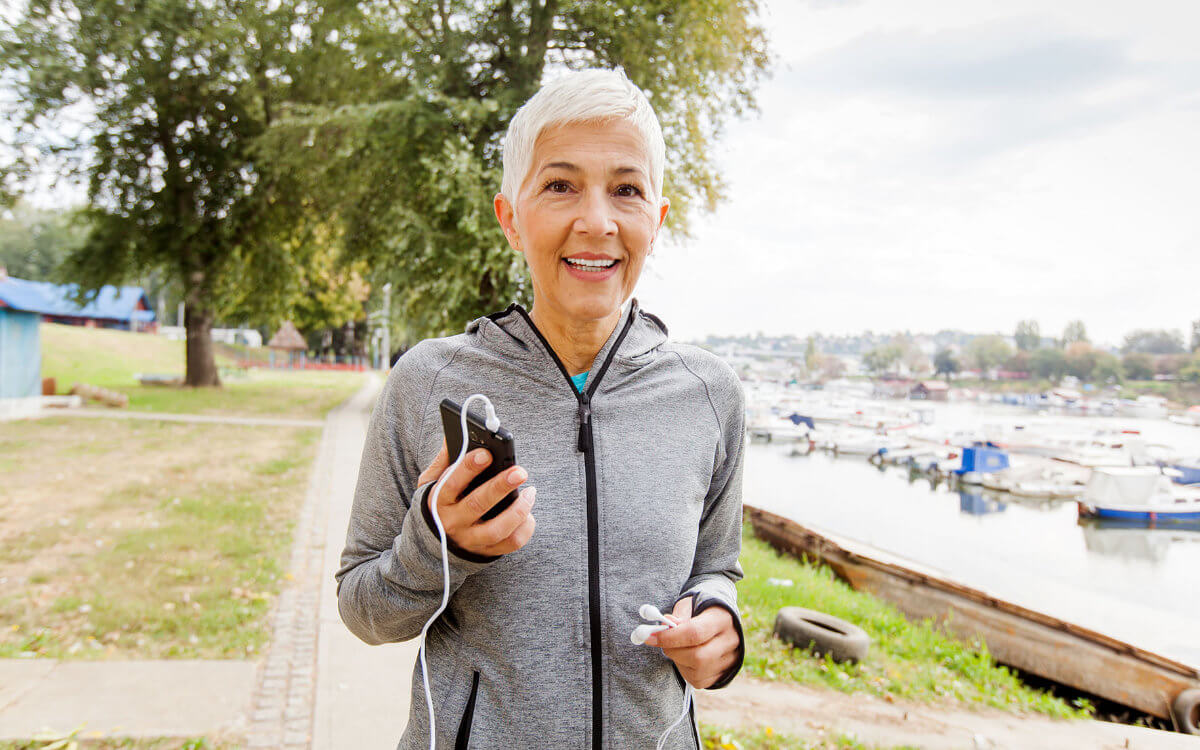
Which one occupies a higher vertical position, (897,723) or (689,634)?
(689,634)

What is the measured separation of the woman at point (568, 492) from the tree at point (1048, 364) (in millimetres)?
67849

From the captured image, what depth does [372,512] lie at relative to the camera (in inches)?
56.5

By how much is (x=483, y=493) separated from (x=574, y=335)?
1.84 feet

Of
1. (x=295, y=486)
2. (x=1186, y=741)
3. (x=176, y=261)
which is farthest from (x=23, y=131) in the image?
(x=1186, y=741)

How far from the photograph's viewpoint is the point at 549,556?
54.4 inches

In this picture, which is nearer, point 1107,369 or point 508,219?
point 508,219

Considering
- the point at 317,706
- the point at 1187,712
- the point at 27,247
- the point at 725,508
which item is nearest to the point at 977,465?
the point at 1187,712

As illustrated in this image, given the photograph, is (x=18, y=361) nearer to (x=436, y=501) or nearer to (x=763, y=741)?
(x=763, y=741)

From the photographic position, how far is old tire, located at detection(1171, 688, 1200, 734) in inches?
236

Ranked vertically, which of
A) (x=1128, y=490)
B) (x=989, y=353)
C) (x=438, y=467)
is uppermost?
(x=989, y=353)

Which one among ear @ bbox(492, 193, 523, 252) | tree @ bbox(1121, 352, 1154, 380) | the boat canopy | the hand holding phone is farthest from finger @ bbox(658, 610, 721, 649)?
tree @ bbox(1121, 352, 1154, 380)

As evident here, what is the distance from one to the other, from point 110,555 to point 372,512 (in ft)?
22.5

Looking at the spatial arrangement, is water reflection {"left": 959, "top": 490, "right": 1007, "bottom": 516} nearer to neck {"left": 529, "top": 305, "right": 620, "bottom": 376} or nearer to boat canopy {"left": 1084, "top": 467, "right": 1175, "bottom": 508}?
boat canopy {"left": 1084, "top": 467, "right": 1175, "bottom": 508}

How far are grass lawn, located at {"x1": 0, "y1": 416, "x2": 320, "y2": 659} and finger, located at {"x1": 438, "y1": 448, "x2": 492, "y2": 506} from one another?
4605 mm
